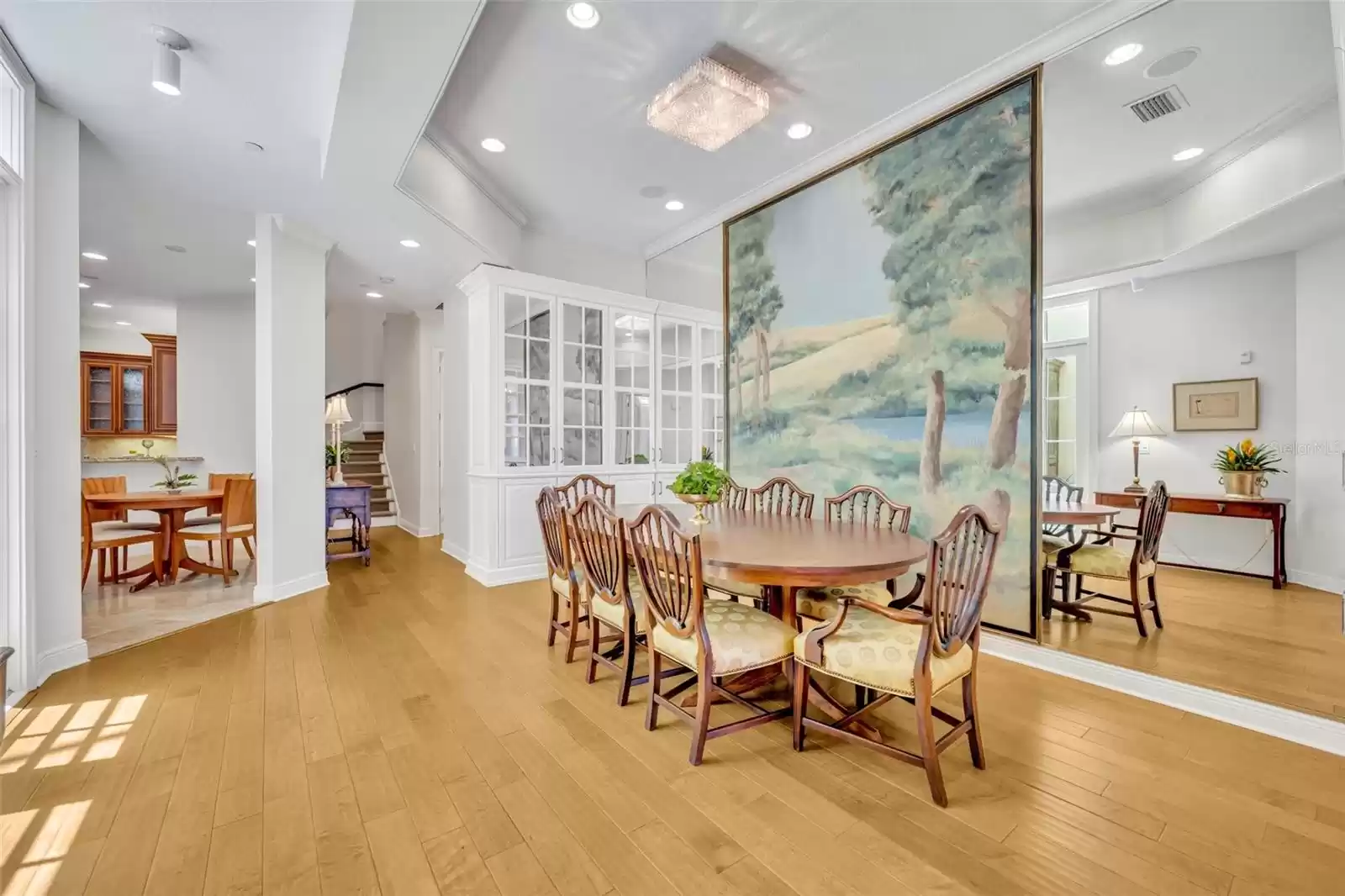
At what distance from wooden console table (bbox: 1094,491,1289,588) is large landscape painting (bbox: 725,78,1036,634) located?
177cm

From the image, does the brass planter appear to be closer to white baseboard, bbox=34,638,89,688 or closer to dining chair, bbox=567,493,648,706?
dining chair, bbox=567,493,648,706

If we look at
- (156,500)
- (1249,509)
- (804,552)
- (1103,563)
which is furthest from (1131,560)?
(156,500)

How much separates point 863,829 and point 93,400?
33.6 feet

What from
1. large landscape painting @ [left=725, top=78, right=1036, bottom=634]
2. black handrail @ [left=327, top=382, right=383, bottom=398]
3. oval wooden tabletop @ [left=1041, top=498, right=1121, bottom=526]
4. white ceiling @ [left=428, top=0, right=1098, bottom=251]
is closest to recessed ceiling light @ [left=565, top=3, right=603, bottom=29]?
white ceiling @ [left=428, top=0, right=1098, bottom=251]

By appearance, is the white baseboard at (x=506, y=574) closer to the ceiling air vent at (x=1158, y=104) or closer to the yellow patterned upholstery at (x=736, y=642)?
the yellow patterned upholstery at (x=736, y=642)

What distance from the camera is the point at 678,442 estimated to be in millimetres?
5797

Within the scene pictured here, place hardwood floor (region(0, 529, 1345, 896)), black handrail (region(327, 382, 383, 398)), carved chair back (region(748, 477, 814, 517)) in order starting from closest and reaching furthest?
hardwood floor (region(0, 529, 1345, 896)) → carved chair back (region(748, 477, 814, 517)) → black handrail (region(327, 382, 383, 398))

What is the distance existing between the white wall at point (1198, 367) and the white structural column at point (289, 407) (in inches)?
253

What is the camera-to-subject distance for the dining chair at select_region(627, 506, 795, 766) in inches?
78.6

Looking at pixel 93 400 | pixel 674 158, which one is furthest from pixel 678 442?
pixel 93 400

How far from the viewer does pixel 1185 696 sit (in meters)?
2.43

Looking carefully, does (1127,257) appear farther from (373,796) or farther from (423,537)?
(423,537)

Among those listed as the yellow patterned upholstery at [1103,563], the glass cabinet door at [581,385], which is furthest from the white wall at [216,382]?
the yellow patterned upholstery at [1103,563]

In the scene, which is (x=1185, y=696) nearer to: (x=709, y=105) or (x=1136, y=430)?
(x=1136, y=430)
